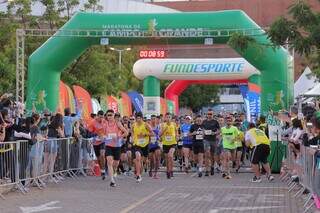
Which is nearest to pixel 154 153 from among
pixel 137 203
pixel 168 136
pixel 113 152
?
pixel 168 136

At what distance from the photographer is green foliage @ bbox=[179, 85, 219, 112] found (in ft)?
274

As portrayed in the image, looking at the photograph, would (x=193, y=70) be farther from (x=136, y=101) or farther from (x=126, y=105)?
(x=136, y=101)

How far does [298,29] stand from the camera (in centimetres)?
1130

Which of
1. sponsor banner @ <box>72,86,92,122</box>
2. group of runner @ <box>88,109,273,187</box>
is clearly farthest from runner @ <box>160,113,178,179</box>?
sponsor banner @ <box>72,86,92,122</box>

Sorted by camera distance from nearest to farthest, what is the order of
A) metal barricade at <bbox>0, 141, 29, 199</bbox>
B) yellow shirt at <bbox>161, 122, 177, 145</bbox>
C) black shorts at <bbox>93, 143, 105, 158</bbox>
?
1. metal barricade at <bbox>0, 141, 29, 199</bbox>
2. yellow shirt at <bbox>161, 122, 177, 145</bbox>
3. black shorts at <bbox>93, 143, 105, 158</bbox>

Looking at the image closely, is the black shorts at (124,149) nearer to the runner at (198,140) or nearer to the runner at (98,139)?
the runner at (98,139)

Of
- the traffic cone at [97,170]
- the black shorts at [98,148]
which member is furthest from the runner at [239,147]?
the traffic cone at [97,170]

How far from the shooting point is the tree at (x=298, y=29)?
11.1 meters

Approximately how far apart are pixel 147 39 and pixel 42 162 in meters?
7.54

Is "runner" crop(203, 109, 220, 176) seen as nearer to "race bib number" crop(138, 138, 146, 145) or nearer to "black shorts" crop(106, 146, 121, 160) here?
"race bib number" crop(138, 138, 146, 145)

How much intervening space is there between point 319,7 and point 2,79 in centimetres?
2241

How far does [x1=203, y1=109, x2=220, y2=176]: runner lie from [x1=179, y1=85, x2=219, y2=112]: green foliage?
196ft

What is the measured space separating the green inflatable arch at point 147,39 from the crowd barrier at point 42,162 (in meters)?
2.88

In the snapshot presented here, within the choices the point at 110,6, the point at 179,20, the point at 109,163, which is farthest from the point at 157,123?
the point at 110,6
